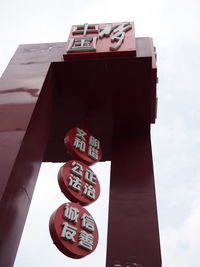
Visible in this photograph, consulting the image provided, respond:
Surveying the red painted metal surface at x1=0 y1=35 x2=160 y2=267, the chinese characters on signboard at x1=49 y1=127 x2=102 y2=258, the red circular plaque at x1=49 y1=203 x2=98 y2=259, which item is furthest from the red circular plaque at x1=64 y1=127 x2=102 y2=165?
the red circular plaque at x1=49 y1=203 x2=98 y2=259

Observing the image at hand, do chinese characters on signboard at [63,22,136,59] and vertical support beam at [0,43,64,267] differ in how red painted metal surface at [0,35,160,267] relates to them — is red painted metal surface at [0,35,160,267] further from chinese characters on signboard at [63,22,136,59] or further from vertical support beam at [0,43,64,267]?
chinese characters on signboard at [63,22,136,59]

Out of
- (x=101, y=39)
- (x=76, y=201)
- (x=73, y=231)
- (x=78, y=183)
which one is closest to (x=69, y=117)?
(x=101, y=39)

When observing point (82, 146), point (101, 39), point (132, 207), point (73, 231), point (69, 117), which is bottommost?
point (73, 231)

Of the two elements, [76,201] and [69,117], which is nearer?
[76,201]

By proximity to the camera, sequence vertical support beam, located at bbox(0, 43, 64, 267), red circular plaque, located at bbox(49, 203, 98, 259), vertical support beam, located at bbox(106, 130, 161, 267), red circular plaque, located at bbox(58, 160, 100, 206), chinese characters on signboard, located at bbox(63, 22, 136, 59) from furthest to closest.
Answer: chinese characters on signboard, located at bbox(63, 22, 136, 59), red circular plaque, located at bbox(58, 160, 100, 206), vertical support beam, located at bbox(106, 130, 161, 267), red circular plaque, located at bbox(49, 203, 98, 259), vertical support beam, located at bbox(0, 43, 64, 267)

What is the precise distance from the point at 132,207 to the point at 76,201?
130 cm

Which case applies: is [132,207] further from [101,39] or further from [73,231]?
[101,39]

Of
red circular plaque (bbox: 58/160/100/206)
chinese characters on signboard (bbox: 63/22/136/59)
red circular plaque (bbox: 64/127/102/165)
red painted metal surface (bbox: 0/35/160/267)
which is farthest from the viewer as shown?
chinese characters on signboard (bbox: 63/22/136/59)

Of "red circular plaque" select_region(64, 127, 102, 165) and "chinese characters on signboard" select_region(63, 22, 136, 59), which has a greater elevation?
"chinese characters on signboard" select_region(63, 22, 136, 59)

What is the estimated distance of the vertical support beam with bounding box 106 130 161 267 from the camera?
212 inches

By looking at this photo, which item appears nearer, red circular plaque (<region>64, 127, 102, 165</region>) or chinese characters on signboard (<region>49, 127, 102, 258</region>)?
chinese characters on signboard (<region>49, 127, 102, 258</region>)

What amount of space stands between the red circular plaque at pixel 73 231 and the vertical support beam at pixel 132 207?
612 millimetres

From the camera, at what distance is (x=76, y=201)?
559 cm

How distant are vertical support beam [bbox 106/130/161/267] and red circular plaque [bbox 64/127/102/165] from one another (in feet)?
1.95
